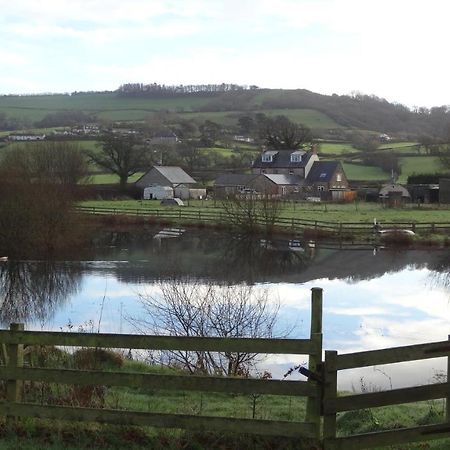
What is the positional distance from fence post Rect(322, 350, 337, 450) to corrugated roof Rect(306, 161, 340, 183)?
3419 inches

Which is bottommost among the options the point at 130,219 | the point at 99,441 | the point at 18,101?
the point at 130,219

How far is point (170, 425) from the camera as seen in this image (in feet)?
21.3

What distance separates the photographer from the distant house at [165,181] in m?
86.8

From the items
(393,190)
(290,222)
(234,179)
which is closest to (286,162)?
(234,179)

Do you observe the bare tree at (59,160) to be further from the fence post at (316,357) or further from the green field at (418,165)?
the fence post at (316,357)

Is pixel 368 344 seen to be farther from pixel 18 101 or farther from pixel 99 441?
pixel 18 101

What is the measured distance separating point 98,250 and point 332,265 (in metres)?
13.9

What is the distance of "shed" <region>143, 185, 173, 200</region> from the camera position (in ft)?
278

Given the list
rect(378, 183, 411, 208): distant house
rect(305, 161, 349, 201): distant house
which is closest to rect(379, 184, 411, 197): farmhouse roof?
rect(378, 183, 411, 208): distant house

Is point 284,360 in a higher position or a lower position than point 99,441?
lower

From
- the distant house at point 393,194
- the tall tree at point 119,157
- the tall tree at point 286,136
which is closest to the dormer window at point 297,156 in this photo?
the tall tree at point 286,136

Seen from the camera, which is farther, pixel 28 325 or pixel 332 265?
pixel 332 265

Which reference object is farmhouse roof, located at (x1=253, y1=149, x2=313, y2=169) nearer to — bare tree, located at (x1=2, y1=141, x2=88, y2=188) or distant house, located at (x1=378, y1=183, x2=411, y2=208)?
distant house, located at (x1=378, y1=183, x2=411, y2=208)

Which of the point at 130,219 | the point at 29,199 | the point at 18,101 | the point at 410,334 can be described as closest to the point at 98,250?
the point at 29,199
